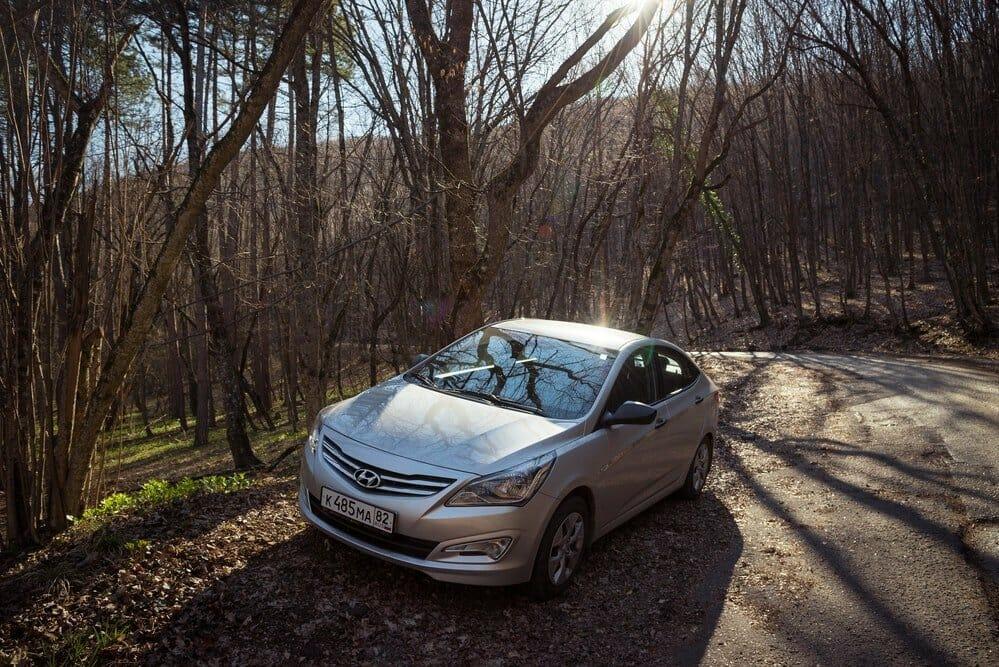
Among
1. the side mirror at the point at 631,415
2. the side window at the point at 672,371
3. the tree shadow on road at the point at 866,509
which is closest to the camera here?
the tree shadow on road at the point at 866,509

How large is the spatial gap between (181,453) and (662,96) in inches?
630

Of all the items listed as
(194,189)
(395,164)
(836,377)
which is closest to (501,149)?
(395,164)

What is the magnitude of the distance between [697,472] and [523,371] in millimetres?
2413

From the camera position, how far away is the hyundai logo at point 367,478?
4430mm

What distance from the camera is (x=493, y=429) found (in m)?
4.84

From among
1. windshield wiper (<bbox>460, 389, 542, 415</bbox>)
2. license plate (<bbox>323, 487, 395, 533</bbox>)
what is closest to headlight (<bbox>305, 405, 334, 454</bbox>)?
license plate (<bbox>323, 487, 395, 533</bbox>)

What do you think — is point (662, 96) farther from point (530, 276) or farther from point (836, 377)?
point (836, 377)

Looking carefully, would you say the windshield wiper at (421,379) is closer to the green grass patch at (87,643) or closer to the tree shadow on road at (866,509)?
the green grass patch at (87,643)

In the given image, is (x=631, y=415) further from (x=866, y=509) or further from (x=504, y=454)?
(x=866, y=509)

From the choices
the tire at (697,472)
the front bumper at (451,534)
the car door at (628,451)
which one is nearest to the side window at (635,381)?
the car door at (628,451)

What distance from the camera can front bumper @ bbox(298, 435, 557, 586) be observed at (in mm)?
4273

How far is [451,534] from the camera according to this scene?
428cm

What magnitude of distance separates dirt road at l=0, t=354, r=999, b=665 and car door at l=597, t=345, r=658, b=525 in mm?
475

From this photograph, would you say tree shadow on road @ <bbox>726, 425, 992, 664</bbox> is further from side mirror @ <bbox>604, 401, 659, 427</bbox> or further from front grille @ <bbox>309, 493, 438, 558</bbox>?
front grille @ <bbox>309, 493, 438, 558</bbox>
